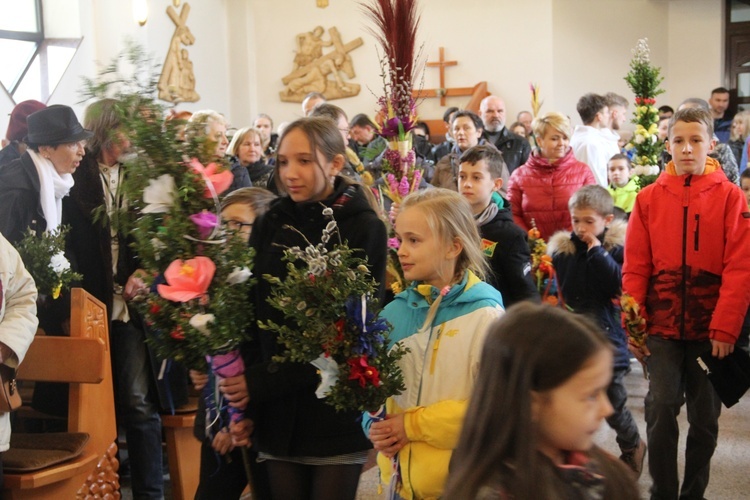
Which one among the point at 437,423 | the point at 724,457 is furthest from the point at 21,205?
the point at 724,457

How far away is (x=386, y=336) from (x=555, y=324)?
0.84 metres

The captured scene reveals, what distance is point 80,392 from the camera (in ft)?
12.6

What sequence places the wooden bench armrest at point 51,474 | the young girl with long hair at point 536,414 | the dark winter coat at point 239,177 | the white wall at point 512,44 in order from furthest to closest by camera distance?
the white wall at point 512,44 → the dark winter coat at point 239,177 → the wooden bench armrest at point 51,474 → the young girl with long hair at point 536,414

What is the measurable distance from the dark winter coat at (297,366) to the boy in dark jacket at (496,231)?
47.7 inches

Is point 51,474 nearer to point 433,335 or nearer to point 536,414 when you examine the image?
point 433,335

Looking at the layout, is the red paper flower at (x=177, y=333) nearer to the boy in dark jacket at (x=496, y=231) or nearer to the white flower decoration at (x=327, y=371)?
the white flower decoration at (x=327, y=371)

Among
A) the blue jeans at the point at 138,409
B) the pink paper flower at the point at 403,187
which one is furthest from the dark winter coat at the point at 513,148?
the blue jeans at the point at 138,409

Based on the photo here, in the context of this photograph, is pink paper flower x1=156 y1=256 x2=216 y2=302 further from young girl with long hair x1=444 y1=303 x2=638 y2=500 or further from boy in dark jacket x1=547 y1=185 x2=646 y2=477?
boy in dark jacket x1=547 y1=185 x2=646 y2=477

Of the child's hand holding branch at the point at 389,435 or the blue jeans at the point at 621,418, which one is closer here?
the child's hand holding branch at the point at 389,435

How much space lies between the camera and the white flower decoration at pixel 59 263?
3.98 metres

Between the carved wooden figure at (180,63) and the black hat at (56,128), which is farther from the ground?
the carved wooden figure at (180,63)

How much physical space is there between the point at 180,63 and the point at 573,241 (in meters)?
7.51

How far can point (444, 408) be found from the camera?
240 centimetres

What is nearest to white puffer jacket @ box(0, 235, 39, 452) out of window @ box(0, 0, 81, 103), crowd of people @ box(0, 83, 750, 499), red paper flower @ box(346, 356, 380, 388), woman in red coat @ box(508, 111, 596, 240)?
crowd of people @ box(0, 83, 750, 499)
